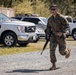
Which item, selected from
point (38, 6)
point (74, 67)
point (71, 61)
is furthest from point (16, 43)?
point (38, 6)

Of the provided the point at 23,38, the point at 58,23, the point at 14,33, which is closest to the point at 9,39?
the point at 14,33

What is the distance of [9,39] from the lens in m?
19.5

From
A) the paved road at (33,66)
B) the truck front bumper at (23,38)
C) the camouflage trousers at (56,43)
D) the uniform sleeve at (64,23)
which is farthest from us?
the truck front bumper at (23,38)

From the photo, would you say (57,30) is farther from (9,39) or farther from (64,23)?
(9,39)

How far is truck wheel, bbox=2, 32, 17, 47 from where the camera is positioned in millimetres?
19328

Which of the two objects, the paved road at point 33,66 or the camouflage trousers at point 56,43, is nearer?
the paved road at point 33,66

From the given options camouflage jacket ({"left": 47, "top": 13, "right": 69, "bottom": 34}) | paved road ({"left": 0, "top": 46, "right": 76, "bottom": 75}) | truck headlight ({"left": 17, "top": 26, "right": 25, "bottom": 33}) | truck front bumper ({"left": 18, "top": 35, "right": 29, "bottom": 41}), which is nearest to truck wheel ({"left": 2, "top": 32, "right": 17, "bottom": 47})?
truck front bumper ({"left": 18, "top": 35, "right": 29, "bottom": 41})

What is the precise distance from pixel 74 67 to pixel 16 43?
8178mm

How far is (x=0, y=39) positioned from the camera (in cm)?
1972

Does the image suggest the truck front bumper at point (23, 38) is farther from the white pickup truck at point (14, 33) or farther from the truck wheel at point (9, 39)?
the truck wheel at point (9, 39)

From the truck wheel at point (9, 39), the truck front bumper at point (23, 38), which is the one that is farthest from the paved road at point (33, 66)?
the truck wheel at point (9, 39)

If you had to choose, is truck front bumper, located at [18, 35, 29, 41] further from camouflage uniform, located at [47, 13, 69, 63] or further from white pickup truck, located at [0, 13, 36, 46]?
camouflage uniform, located at [47, 13, 69, 63]

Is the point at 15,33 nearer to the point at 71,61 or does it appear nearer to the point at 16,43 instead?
the point at 16,43

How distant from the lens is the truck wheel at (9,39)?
63.4 ft
